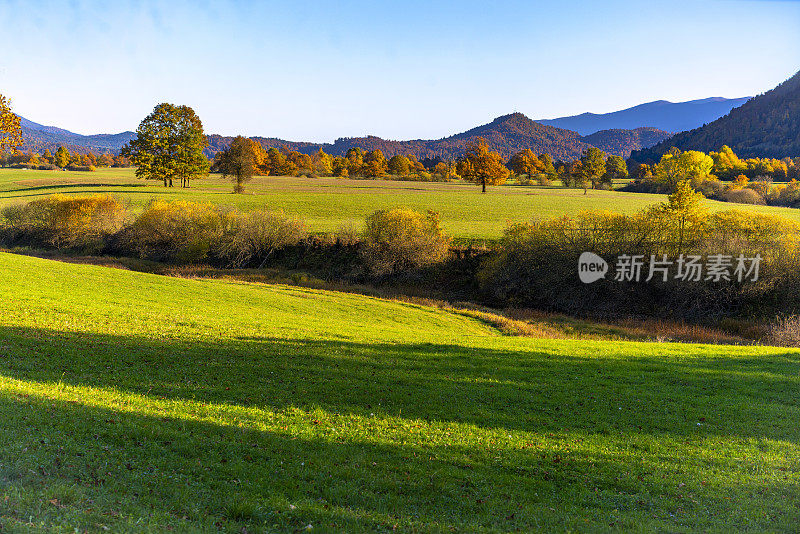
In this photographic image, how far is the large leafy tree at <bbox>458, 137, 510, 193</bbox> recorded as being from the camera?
109750 millimetres

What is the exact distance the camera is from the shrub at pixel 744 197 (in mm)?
89438

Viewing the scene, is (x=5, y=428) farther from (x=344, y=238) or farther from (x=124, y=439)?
(x=344, y=238)

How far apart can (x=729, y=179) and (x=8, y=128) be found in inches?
6385

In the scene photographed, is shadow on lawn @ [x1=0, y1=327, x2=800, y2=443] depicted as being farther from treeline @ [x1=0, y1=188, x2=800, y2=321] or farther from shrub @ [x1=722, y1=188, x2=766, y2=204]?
shrub @ [x1=722, y1=188, x2=766, y2=204]

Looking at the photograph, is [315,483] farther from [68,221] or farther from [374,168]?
[374,168]

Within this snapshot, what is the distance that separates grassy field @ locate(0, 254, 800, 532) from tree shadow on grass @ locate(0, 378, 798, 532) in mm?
40

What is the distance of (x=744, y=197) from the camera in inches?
3565

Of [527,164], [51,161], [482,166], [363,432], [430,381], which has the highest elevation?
[527,164]

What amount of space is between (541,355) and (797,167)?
493 feet

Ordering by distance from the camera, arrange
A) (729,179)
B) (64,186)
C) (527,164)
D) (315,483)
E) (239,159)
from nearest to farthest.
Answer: (315,483)
(239,159)
(64,186)
(729,179)
(527,164)

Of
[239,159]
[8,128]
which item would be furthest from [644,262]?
[239,159]

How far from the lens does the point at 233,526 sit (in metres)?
6.73

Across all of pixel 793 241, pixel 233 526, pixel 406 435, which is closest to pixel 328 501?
pixel 233 526

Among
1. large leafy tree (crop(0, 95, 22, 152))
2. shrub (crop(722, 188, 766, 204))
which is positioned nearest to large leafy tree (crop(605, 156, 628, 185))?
shrub (crop(722, 188, 766, 204))
